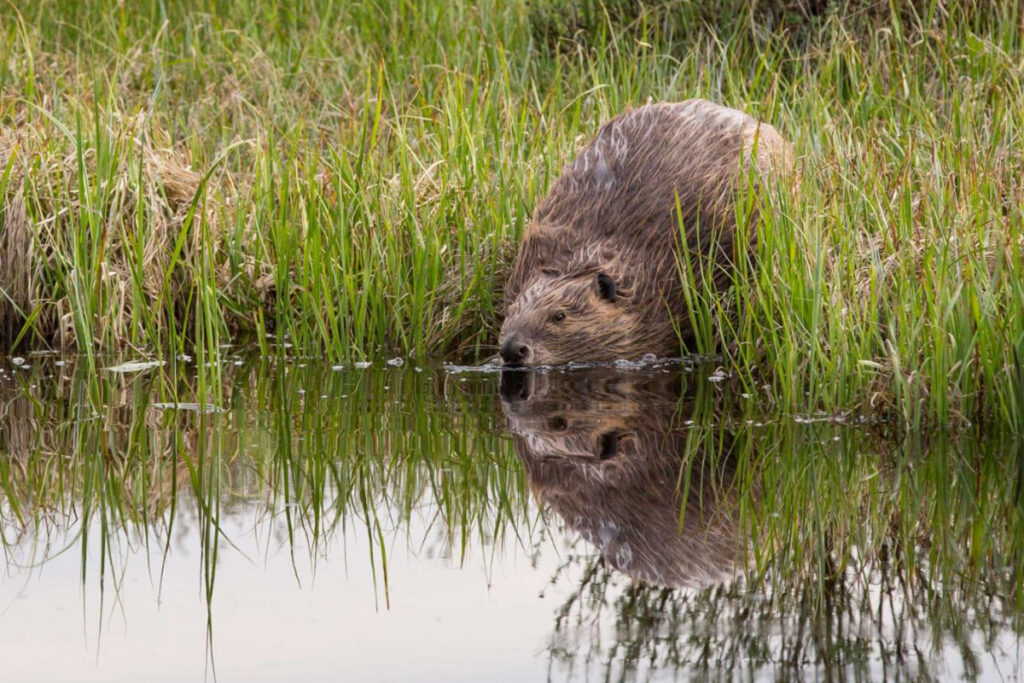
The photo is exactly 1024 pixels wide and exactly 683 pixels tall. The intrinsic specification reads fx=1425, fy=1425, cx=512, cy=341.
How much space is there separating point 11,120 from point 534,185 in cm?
243

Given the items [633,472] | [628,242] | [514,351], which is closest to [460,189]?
[628,242]

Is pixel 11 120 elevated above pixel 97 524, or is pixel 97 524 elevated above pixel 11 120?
pixel 11 120

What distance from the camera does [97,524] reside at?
3.24 meters

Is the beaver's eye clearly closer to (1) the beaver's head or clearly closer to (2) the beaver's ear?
(1) the beaver's head

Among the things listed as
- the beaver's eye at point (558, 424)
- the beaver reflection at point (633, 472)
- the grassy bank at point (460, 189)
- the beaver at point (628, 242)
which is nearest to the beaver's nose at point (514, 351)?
the beaver at point (628, 242)

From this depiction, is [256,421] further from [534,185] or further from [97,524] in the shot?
[534,185]

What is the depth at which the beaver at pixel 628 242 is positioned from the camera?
5223mm

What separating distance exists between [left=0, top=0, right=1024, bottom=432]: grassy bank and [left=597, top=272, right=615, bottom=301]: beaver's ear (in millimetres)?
381

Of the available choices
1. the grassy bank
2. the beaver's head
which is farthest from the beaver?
the grassy bank

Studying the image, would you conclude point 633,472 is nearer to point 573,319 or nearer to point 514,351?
point 514,351

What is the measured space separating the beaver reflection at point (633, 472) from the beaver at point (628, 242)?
32 centimetres

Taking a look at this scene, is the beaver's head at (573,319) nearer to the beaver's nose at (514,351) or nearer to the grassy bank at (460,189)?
the beaver's nose at (514,351)

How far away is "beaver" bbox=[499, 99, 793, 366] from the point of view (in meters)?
5.22

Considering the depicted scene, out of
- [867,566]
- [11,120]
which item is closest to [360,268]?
[11,120]
